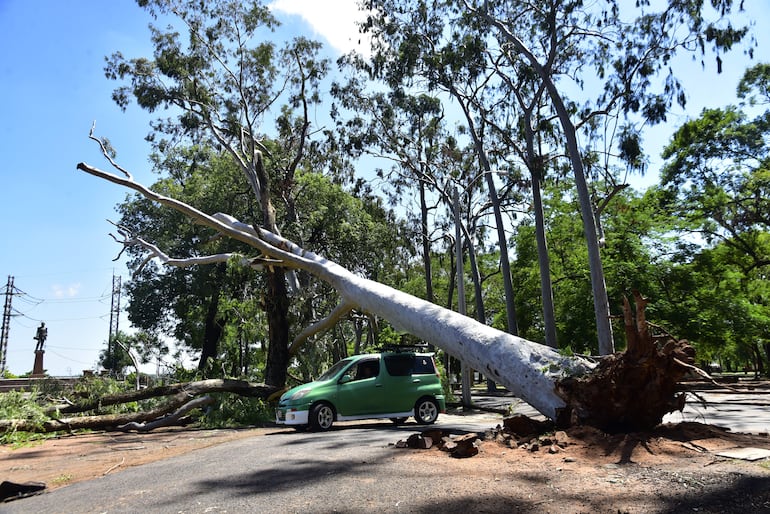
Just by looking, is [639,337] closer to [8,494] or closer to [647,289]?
[8,494]

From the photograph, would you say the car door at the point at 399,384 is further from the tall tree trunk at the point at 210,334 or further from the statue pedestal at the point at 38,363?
the statue pedestal at the point at 38,363

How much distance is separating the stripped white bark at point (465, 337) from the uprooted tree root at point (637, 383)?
→ 562 millimetres

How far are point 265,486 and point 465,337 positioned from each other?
474 cm

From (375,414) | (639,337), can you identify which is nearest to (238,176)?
(375,414)

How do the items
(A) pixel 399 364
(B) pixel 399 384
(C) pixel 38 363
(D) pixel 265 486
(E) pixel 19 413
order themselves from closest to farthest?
(D) pixel 265 486
(E) pixel 19 413
(B) pixel 399 384
(A) pixel 399 364
(C) pixel 38 363

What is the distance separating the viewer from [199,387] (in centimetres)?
1446

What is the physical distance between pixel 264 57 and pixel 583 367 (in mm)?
Answer: 19423

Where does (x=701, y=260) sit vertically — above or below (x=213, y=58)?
below

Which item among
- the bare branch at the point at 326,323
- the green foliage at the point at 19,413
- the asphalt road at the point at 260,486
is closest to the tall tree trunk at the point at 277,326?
the bare branch at the point at 326,323

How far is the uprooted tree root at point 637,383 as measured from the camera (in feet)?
22.3

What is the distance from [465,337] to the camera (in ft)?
31.2

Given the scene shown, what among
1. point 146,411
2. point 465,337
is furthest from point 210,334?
point 465,337

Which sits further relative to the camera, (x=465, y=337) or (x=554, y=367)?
(x=465, y=337)

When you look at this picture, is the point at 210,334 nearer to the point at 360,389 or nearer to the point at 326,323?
the point at 326,323
